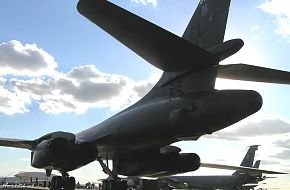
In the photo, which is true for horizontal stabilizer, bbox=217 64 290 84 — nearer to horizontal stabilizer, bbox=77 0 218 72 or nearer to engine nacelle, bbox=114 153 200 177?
horizontal stabilizer, bbox=77 0 218 72

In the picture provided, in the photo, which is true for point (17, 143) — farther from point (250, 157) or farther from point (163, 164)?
point (250, 157)

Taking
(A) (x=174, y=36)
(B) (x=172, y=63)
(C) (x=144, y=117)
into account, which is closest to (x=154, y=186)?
(C) (x=144, y=117)

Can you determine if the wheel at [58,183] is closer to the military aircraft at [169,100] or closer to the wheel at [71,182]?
the wheel at [71,182]

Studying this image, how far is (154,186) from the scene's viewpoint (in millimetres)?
20844

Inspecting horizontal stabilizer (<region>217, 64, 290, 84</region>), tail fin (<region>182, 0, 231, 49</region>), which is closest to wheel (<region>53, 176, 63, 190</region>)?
tail fin (<region>182, 0, 231, 49</region>)

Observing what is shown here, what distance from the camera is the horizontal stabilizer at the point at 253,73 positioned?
825cm

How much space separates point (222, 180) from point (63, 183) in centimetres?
3094

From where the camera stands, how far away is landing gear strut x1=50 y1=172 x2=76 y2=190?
12.7m

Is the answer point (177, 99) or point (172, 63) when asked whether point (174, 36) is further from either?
point (177, 99)

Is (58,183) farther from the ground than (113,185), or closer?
farther from the ground

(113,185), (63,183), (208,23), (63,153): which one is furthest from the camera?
(113,185)

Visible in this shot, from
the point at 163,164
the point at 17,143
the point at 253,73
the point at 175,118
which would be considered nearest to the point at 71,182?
the point at 17,143

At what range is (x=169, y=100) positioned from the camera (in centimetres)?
891

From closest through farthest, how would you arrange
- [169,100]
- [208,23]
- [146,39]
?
[146,39] < [169,100] < [208,23]
